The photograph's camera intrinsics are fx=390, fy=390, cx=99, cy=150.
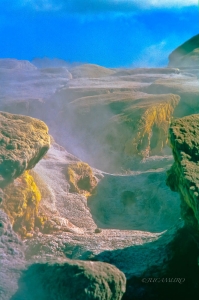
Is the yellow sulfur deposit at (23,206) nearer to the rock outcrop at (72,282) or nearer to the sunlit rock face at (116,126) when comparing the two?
the rock outcrop at (72,282)

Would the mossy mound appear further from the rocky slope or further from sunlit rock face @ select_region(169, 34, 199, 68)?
sunlit rock face @ select_region(169, 34, 199, 68)

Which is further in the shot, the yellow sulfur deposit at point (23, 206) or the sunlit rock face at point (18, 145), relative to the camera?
the yellow sulfur deposit at point (23, 206)

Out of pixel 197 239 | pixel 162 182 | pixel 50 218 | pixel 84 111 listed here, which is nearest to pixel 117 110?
pixel 84 111

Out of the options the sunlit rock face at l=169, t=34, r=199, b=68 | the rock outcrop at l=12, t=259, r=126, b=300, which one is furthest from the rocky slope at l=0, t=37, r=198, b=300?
the sunlit rock face at l=169, t=34, r=199, b=68

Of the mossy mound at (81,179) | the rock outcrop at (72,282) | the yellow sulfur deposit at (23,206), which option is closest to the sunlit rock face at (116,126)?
the mossy mound at (81,179)

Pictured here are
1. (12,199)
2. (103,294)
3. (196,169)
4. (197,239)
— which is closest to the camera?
(103,294)

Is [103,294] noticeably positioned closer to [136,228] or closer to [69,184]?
[136,228]
